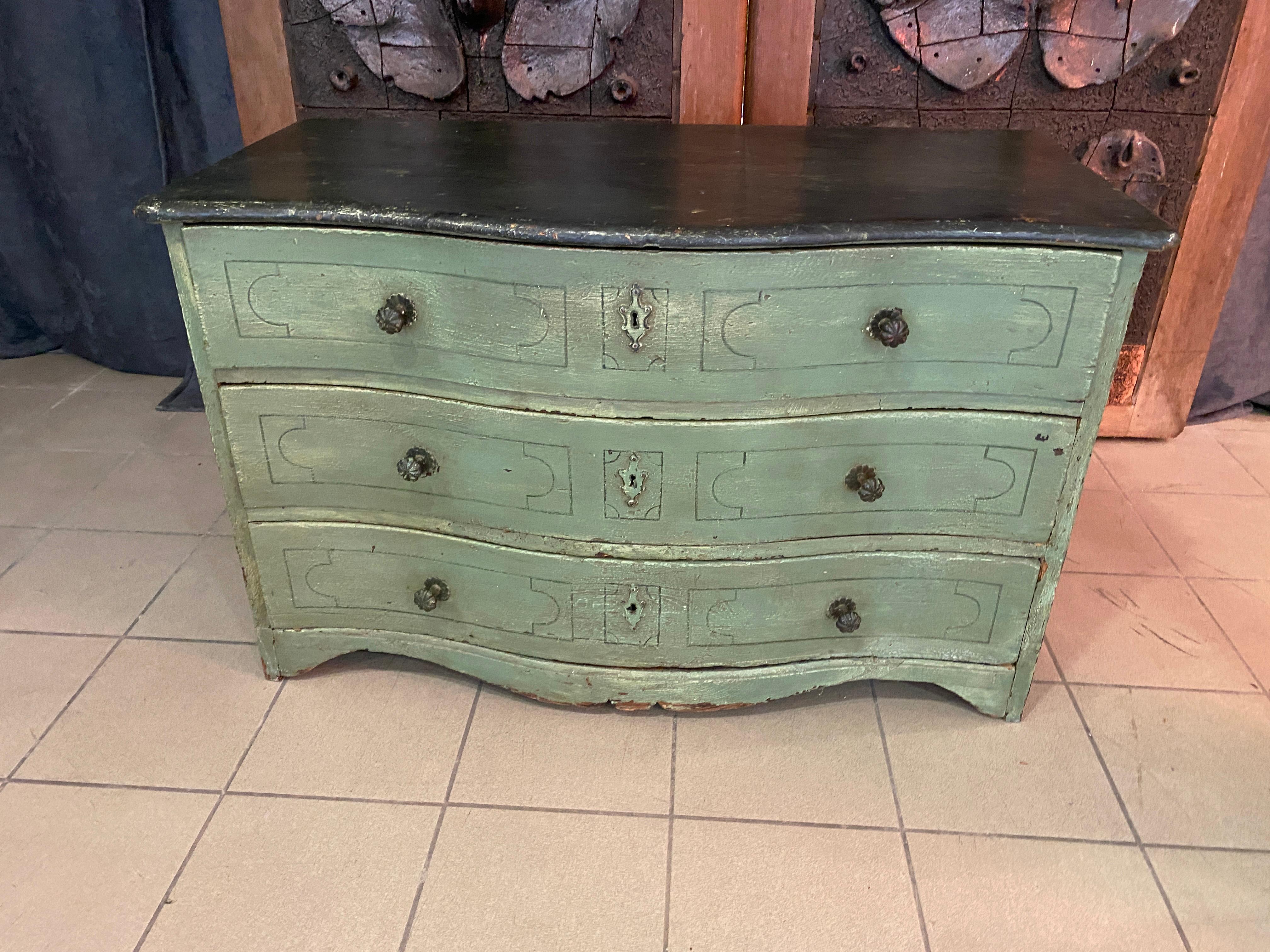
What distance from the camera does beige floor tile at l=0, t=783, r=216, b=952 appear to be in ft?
4.75

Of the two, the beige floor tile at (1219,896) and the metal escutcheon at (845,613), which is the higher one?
the metal escutcheon at (845,613)

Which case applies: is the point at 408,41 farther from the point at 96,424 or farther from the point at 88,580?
the point at 96,424

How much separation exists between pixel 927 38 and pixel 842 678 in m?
1.43

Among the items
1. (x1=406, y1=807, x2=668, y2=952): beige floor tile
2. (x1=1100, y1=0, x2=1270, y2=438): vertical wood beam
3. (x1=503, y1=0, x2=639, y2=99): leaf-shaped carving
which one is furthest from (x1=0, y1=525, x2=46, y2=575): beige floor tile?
(x1=1100, y1=0, x2=1270, y2=438): vertical wood beam

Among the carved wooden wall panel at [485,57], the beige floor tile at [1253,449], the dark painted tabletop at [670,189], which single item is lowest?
the beige floor tile at [1253,449]

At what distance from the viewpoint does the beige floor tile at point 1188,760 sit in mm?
1635

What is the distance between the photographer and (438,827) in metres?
1.62

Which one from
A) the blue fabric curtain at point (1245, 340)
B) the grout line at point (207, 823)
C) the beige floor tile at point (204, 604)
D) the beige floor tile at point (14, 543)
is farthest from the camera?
the blue fabric curtain at point (1245, 340)

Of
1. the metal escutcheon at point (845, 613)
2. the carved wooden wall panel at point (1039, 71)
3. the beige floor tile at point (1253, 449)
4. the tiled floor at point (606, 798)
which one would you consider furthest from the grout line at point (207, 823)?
the beige floor tile at point (1253, 449)

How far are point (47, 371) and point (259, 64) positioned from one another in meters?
1.55

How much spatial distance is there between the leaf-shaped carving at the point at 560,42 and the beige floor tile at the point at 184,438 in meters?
1.36

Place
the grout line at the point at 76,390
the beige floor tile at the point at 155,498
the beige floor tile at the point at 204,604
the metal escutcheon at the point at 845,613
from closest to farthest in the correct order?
the metal escutcheon at the point at 845,613 < the beige floor tile at the point at 204,604 < the beige floor tile at the point at 155,498 < the grout line at the point at 76,390

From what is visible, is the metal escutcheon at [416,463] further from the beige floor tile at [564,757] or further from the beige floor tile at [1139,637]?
the beige floor tile at [1139,637]

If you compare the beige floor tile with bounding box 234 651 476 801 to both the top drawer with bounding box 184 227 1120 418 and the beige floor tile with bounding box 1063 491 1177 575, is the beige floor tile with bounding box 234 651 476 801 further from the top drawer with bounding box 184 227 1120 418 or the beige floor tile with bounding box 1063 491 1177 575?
the beige floor tile with bounding box 1063 491 1177 575
